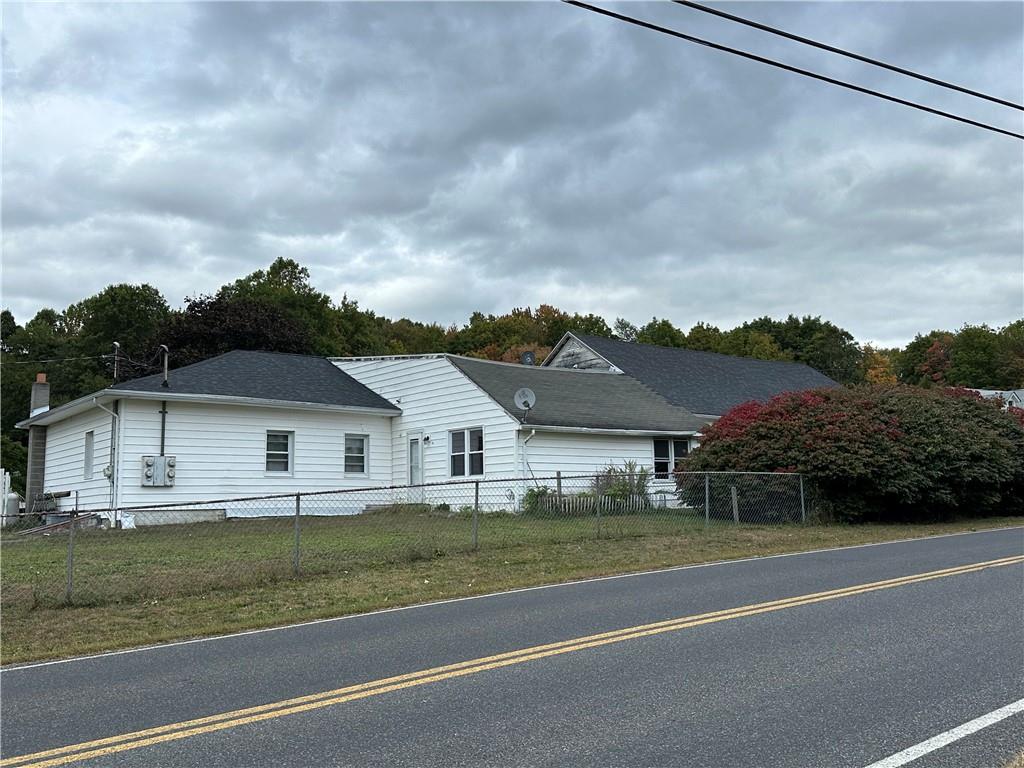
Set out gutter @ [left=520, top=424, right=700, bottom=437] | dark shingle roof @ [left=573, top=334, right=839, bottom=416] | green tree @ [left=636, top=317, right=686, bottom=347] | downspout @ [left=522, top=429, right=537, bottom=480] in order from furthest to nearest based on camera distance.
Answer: green tree @ [left=636, top=317, right=686, bottom=347] → dark shingle roof @ [left=573, top=334, right=839, bottom=416] → gutter @ [left=520, top=424, right=700, bottom=437] → downspout @ [left=522, top=429, right=537, bottom=480]

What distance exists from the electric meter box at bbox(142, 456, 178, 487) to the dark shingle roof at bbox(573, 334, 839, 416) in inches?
614

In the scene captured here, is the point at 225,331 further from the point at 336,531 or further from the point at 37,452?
the point at 336,531

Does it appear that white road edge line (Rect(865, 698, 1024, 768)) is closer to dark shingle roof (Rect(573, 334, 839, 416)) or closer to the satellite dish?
the satellite dish

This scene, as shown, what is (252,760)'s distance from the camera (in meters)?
5.22

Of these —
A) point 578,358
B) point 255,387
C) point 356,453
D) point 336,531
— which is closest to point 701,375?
point 578,358

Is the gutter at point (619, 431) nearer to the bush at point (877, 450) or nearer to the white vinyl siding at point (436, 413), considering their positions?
the white vinyl siding at point (436, 413)

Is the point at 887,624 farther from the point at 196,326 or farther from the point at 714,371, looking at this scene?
the point at 196,326

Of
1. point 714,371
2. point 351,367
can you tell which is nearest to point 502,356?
point 714,371

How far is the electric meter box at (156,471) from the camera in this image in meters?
22.5

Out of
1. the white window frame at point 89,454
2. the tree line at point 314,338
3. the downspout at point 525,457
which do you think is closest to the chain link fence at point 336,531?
the downspout at point 525,457

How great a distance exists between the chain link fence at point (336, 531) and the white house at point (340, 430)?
0.72 m

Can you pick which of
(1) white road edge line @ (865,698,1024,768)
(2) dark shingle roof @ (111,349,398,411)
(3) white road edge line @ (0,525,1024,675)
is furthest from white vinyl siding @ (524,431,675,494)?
(1) white road edge line @ (865,698,1024,768)

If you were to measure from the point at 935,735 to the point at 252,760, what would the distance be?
3985 millimetres

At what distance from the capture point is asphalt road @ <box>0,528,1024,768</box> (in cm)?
532
